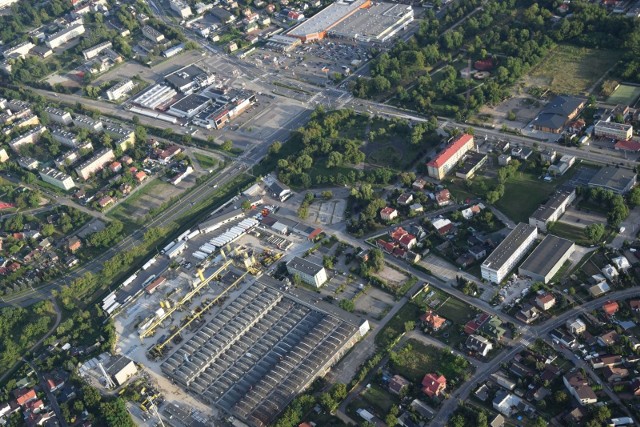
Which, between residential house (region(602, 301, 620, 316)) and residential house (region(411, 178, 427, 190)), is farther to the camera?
residential house (region(411, 178, 427, 190))

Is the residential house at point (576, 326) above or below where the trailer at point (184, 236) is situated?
above

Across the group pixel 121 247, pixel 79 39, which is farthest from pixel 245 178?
pixel 79 39

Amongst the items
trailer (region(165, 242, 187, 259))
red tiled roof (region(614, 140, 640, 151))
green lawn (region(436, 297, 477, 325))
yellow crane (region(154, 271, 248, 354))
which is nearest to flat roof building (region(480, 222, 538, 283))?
green lawn (region(436, 297, 477, 325))

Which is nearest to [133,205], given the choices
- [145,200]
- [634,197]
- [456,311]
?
[145,200]

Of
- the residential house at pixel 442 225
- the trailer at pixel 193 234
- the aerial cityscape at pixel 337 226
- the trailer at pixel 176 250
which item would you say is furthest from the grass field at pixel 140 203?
the residential house at pixel 442 225

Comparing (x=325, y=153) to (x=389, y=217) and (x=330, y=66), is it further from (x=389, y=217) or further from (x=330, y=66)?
(x=330, y=66)

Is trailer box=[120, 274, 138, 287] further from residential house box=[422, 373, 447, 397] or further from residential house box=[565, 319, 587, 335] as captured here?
residential house box=[565, 319, 587, 335]

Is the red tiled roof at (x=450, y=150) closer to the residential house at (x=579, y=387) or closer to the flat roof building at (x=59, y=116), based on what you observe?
the residential house at (x=579, y=387)
